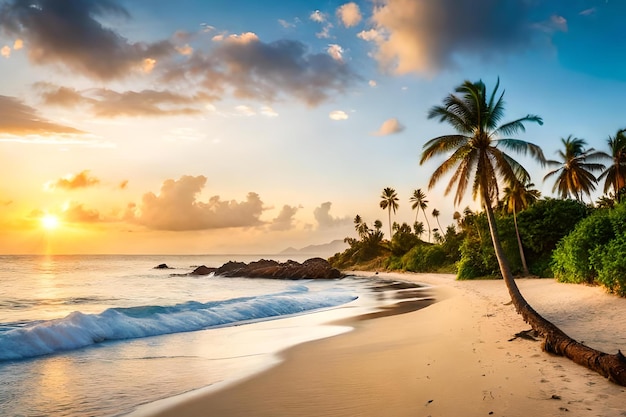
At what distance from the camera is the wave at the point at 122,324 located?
10.9 meters

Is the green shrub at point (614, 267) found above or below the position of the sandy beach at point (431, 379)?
above

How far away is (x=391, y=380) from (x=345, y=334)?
5540 mm

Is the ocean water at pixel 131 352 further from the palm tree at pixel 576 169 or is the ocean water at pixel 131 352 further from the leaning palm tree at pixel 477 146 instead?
the palm tree at pixel 576 169

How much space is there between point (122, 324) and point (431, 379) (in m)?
11.0

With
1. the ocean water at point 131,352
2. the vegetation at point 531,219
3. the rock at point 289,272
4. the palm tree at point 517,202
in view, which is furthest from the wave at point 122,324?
the rock at point 289,272

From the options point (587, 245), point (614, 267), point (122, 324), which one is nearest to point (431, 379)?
point (122, 324)

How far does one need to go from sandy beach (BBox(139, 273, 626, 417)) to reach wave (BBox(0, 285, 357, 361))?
251 inches

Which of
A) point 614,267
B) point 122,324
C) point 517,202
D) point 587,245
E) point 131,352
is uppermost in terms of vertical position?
point 517,202

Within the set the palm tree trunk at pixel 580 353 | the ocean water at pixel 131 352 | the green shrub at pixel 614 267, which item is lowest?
the ocean water at pixel 131 352

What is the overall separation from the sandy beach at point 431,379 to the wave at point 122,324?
6366mm

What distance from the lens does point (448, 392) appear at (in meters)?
6.17

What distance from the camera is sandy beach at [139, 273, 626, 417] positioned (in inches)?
219

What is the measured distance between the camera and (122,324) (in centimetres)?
1387

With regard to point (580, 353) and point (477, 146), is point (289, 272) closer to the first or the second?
point (477, 146)
